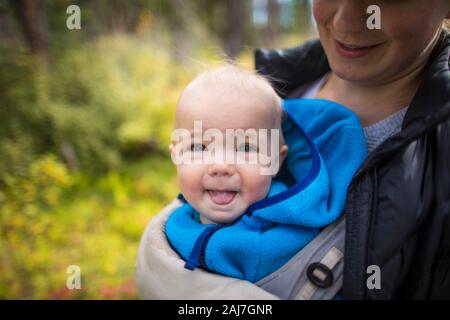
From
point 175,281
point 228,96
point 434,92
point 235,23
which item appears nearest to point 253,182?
point 228,96

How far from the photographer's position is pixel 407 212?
4.30ft

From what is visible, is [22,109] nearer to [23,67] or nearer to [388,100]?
[23,67]

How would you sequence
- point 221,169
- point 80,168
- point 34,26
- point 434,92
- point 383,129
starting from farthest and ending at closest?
point 80,168 → point 34,26 → point 383,129 → point 221,169 → point 434,92

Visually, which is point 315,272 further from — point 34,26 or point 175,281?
point 34,26

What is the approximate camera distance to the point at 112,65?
A: 17.9 feet

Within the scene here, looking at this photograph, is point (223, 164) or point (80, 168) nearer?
point (223, 164)

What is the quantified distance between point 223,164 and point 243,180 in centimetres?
11

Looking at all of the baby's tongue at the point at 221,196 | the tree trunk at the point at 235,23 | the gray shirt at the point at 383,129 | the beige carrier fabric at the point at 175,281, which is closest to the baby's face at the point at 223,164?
the baby's tongue at the point at 221,196

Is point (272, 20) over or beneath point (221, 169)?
over

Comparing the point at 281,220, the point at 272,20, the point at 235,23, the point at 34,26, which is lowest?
the point at 281,220

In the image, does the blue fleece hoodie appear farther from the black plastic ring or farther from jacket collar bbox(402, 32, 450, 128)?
jacket collar bbox(402, 32, 450, 128)
